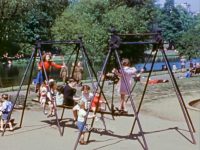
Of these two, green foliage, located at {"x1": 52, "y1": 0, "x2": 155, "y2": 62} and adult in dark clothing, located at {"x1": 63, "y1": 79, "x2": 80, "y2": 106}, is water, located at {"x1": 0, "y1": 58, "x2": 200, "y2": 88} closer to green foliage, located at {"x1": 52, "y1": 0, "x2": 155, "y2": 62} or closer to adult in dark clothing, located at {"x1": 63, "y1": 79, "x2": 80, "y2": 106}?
green foliage, located at {"x1": 52, "y1": 0, "x2": 155, "y2": 62}

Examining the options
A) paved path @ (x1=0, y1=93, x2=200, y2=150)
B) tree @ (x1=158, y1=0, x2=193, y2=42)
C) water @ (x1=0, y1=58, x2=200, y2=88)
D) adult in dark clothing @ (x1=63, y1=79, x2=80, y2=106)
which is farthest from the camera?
tree @ (x1=158, y1=0, x2=193, y2=42)

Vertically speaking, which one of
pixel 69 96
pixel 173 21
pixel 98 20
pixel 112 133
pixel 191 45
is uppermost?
pixel 69 96

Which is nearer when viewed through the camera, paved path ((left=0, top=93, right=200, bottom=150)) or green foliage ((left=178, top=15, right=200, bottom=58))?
paved path ((left=0, top=93, right=200, bottom=150))

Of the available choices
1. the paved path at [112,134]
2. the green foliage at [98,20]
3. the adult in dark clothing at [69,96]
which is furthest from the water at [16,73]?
the adult in dark clothing at [69,96]

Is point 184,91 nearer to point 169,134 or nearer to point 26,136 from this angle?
point 169,134

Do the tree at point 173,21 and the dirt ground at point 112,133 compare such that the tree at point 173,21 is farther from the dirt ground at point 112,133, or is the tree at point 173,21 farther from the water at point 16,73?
the dirt ground at point 112,133

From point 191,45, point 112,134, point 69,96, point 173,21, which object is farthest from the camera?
point 173,21

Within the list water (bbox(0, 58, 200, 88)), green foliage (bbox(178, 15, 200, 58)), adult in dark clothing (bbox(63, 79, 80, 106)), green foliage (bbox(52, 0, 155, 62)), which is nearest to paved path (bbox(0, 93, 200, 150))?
adult in dark clothing (bbox(63, 79, 80, 106))

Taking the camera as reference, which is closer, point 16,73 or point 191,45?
point 16,73

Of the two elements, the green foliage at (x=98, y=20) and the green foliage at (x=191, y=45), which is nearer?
the green foliage at (x=98, y=20)

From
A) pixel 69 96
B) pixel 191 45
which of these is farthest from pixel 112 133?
pixel 191 45

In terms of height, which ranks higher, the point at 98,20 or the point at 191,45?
the point at 98,20

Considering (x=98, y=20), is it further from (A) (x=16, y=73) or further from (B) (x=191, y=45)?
(B) (x=191, y=45)

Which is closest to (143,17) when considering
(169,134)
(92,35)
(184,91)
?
(92,35)
